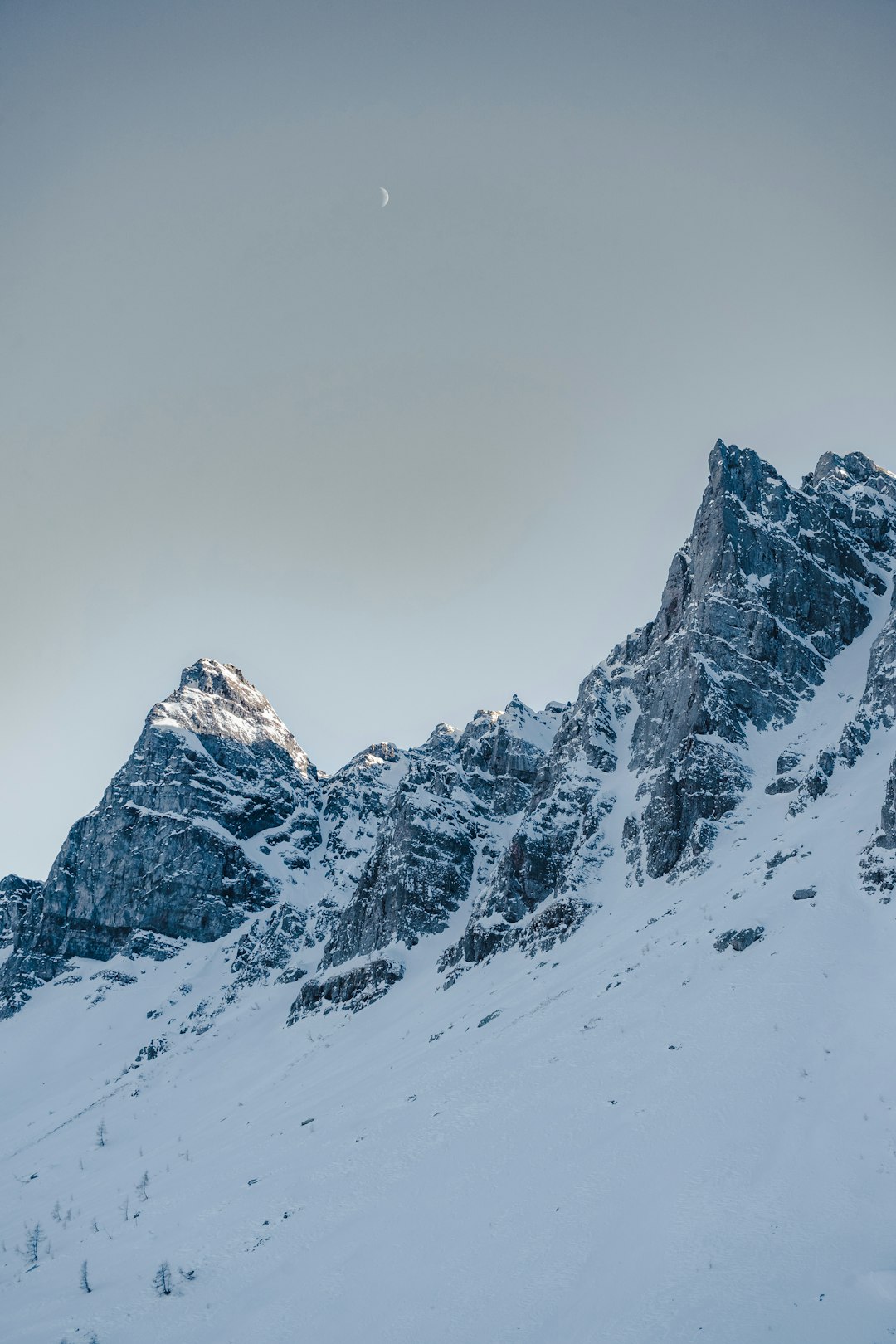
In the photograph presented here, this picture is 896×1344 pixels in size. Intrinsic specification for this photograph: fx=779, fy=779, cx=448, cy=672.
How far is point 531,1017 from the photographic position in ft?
113

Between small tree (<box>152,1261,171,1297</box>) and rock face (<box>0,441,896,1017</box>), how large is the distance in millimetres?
22043

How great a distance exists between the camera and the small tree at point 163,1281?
17.3 m

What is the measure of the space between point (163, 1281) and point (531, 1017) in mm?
19612

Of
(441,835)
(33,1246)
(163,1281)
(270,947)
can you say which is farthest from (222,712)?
(163,1281)

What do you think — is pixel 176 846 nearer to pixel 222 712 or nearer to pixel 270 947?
pixel 270 947

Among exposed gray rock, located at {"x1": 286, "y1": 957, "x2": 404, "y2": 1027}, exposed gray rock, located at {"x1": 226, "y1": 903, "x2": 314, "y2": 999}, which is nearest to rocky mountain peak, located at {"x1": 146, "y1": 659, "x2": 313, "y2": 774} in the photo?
exposed gray rock, located at {"x1": 226, "y1": 903, "x2": 314, "y2": 999}

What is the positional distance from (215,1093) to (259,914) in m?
55.8

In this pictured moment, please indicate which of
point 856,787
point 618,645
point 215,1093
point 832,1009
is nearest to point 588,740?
point 618,645

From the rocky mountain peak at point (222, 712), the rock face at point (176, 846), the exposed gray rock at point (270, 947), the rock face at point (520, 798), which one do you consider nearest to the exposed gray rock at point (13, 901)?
the rock face at point (520, 798)

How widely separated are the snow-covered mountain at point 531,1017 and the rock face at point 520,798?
17.0 inches

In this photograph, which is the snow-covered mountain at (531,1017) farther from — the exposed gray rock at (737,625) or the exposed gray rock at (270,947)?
the exposed gray rock at (270,947)

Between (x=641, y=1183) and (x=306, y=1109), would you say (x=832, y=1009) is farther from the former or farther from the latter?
(x=306, y=1109)

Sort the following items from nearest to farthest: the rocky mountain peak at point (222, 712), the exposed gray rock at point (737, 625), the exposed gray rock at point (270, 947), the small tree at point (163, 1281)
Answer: the small tree at point (163, 1281)
the exposed gray rock at point (737, 625)
the exposed gray rock at point (270, 947)
the rocky mountain peak at point (222, 712)

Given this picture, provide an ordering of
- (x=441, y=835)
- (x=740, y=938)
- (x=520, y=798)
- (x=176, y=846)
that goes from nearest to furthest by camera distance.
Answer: (x=740, y=938), (x=441, y=835), (x=520, y=798), (x=176, y=846)
